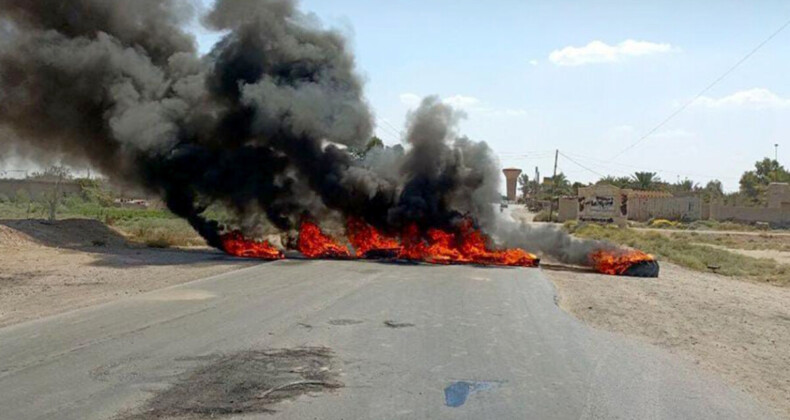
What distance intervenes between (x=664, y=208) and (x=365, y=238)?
5674 cm

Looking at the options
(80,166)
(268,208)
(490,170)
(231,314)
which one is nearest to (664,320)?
(231,314)

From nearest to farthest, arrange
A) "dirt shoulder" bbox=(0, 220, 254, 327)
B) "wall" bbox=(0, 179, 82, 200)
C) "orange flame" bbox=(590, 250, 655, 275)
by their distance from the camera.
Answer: "dirt shoulder" bbox=(0, 220, 254, 327)
"orange flame" bbox=(590, 250, 655, 275)
"wall" bbox=(0, 179, 82, 200)

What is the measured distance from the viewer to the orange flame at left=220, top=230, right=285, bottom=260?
2480 centimetres

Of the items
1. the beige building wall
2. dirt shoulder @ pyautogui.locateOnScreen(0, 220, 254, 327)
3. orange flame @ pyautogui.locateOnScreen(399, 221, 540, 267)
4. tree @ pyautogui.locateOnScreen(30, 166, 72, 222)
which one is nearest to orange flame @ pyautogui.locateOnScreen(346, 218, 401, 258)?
orange flame @ pyautogui.locateOnScreen(399, 221, 540, 267)

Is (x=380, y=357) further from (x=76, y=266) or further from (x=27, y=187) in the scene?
(x=27, y=187)

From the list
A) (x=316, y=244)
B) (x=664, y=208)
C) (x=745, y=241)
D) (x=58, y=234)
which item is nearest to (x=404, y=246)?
(x=316, y=244)

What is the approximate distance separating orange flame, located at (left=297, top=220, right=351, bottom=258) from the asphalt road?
10485 millimetres

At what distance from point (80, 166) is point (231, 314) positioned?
21682 millimetres

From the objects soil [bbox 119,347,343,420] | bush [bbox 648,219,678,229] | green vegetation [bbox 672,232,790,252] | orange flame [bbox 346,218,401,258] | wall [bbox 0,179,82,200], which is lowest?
soil [bbox 119,347,343,420]

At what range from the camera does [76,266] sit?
2011 centimetres

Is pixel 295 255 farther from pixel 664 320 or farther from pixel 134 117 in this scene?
pixel 664 320

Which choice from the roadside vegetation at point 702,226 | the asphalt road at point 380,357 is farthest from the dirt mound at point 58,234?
the roadside vegetation at point 702,226

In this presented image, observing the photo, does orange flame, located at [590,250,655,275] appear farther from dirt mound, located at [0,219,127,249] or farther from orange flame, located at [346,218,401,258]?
dirt mound, located at [0,219,127,249]

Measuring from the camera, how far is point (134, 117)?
26.2 m
